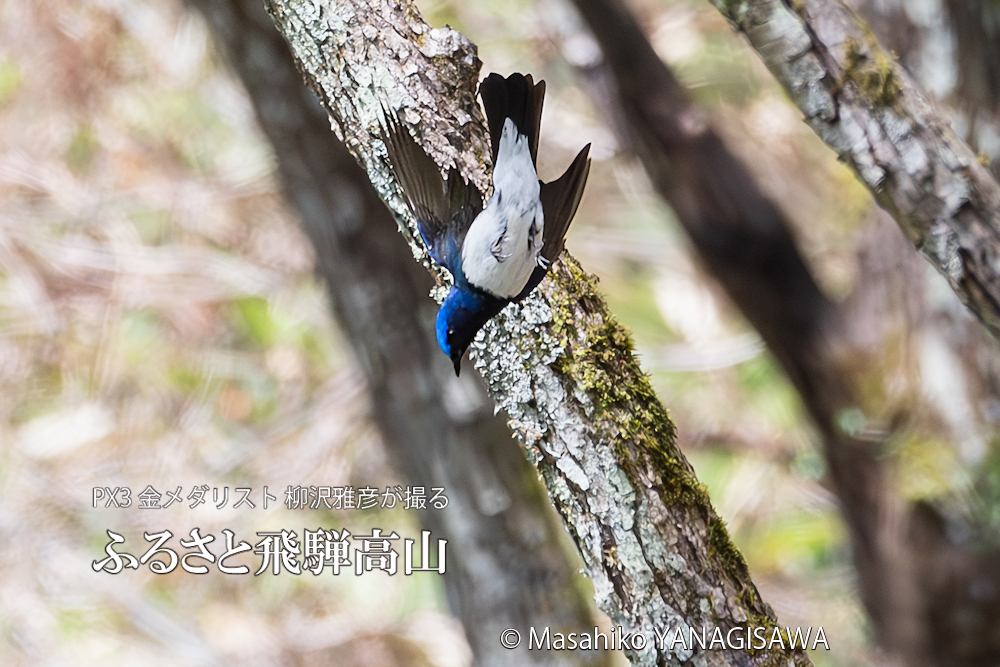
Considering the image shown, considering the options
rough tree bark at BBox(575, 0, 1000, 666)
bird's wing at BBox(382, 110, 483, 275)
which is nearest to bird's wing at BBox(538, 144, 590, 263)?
bird's wing at BBox(382, 110, 483, 275)

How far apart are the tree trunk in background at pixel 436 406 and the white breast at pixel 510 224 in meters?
1.35

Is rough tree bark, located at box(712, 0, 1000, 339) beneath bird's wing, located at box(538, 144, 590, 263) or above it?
above

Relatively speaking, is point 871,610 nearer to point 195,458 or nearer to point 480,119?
point 480,119

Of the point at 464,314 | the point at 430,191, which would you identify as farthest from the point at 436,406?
the point at 430,191

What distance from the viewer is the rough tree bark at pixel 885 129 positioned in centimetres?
202

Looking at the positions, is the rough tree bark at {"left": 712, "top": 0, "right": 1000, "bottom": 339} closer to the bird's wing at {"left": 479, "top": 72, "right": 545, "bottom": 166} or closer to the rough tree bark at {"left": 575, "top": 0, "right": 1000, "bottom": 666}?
the bird's wing at {"left": 479, "top": 72, "right": 545, "bottom": 166}

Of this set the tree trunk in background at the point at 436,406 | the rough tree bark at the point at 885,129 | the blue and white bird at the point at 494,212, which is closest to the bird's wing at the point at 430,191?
the blue and white bird at the point at 494,212

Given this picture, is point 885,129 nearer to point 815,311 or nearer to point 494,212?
point 494,212

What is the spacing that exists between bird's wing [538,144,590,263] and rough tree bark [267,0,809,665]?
5cm

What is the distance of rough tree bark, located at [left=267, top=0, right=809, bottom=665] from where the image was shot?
60.2 inches

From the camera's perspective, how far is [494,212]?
1.61m

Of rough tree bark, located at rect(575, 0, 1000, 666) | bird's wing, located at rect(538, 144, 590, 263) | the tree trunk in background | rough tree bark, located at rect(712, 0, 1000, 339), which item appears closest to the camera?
bird's wing, located at rect(538, 144, 590, 263)

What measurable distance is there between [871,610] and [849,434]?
82cm

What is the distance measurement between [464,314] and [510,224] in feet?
0.68
